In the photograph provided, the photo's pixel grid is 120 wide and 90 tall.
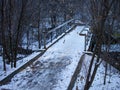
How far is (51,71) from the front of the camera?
30.5 feet

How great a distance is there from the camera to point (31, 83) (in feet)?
26.5

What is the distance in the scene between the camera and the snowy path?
787 centimetres

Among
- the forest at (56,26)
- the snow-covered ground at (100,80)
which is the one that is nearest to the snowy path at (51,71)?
the snow-covered ground at (100,80)

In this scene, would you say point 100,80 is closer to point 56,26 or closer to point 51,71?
point 51,71

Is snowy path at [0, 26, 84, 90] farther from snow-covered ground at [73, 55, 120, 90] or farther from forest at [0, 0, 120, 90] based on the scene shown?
forest at [0, 0, 120, 90]

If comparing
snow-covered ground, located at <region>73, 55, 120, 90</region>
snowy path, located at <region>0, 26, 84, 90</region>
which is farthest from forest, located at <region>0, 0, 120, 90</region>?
snowy path, located at <region>0, 26, 84, 90</region>

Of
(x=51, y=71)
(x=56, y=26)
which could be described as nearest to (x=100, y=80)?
(x=51, y=71)

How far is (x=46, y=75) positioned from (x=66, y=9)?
2306 centimetres

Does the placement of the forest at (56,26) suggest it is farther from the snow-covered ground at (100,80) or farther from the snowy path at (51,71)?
the snowy path at (51,71)

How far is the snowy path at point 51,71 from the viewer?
7867 mm

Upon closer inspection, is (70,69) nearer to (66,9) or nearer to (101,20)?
(101,20)

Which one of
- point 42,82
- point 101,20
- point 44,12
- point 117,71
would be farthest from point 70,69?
point 44,12

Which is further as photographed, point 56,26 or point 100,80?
point 56,26

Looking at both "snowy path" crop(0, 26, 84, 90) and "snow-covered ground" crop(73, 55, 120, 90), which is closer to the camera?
"snowy path" crop(0, 26, 84, 90)
